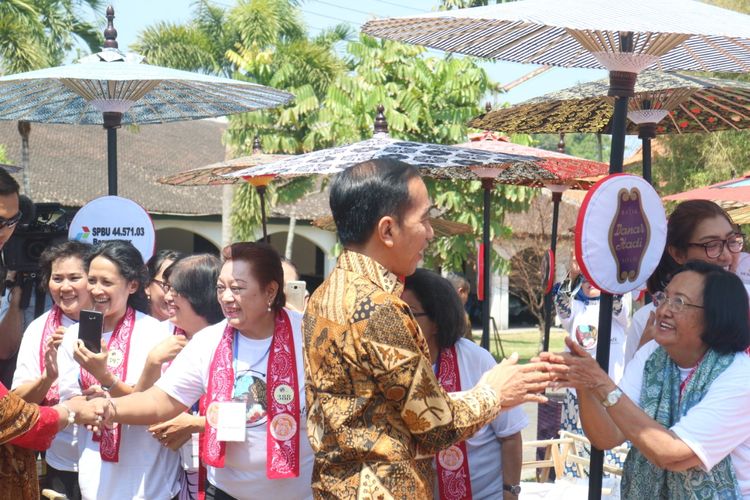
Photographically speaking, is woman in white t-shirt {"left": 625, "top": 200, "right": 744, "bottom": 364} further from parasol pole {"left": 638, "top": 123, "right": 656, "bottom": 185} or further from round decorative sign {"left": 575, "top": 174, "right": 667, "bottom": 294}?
parasol pole {"left": 638, "top": 123, "right": 656, "bottom": 185}

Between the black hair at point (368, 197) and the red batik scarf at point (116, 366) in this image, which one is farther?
the red batik scarf at point (116, 366)

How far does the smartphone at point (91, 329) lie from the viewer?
4039mm

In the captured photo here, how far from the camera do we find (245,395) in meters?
3.95

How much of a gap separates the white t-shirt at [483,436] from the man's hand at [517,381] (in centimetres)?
85

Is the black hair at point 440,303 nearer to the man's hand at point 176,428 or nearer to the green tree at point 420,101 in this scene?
the man's hand at point 176,428

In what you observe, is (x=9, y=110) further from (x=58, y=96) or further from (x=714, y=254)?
(x=714, y=254)

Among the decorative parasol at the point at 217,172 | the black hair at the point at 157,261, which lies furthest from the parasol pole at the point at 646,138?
the decorative parasol at the point at 217,172

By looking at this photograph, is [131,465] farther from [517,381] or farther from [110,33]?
[110,33]

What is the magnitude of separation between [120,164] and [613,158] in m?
26.2

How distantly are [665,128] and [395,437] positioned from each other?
3.94 m

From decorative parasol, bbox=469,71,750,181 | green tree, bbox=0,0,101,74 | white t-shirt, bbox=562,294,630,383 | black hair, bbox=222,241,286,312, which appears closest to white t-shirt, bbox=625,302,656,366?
decorative parasol, bbox=469,71,750,181

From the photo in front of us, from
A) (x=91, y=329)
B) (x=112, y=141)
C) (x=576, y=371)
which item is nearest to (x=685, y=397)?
(x=576, y=371)

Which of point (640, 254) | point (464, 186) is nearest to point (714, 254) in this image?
point (640, 254)

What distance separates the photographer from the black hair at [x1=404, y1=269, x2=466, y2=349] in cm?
384
